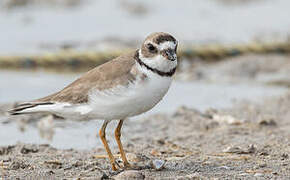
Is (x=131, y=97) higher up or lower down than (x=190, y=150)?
higher up

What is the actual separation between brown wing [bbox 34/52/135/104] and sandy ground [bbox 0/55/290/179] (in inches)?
16.3

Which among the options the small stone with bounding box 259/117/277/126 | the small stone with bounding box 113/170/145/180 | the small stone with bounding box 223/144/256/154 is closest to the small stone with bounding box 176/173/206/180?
the small stone with bounding box 113/170/145/180

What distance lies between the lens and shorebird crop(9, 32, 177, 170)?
11.6ft

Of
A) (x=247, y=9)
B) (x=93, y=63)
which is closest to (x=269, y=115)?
(x=93, y=63)

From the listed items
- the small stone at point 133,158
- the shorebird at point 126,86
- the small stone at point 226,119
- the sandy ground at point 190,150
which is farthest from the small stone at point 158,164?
the small stone at point 226,119

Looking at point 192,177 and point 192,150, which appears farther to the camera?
point 192,150

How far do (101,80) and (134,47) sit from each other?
612 cm

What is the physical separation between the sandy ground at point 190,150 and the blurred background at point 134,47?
0.39m

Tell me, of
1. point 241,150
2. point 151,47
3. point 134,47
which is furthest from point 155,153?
point 134,47

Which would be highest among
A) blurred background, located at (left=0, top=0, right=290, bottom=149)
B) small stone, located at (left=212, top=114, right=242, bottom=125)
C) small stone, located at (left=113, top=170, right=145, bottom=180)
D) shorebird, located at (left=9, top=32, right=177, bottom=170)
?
blurred background, located at (left=0, top=0, right=290, bottom=149)

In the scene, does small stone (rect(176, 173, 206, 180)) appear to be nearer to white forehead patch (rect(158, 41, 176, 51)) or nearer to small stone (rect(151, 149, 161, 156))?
white forehead patch (rect(158, 41, 176, 51))

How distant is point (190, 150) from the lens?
14.8 ft

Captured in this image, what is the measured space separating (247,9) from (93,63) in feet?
14.2

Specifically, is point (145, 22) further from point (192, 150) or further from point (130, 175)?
point (130, 175)
